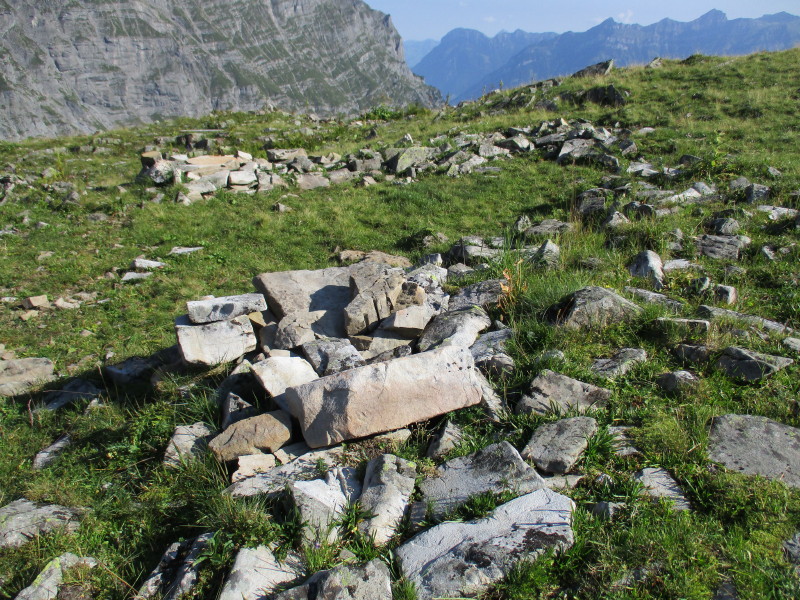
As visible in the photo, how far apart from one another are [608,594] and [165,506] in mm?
2848

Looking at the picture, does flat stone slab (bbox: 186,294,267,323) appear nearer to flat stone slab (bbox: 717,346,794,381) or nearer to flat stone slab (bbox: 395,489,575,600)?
flat stone slab (bbox: 395,489,575,600)

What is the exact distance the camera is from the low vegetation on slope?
2.85 metres

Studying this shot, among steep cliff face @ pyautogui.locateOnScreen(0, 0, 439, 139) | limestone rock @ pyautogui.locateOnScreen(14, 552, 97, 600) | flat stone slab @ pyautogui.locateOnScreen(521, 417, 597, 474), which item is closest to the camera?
limestone rock @ pyautogui.locateOnScreen(14, 552, 97, 600)

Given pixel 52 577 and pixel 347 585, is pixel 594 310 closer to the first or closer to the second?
pixel 347 585

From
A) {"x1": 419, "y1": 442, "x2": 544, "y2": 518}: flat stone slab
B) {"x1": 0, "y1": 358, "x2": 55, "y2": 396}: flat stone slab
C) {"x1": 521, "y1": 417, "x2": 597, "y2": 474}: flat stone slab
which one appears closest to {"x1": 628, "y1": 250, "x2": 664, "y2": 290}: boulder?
{"x1": 521, "y1": 417, "x2": 597, "y2": 474}: flat stone slab

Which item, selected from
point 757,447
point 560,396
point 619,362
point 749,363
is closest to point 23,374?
point 560,396

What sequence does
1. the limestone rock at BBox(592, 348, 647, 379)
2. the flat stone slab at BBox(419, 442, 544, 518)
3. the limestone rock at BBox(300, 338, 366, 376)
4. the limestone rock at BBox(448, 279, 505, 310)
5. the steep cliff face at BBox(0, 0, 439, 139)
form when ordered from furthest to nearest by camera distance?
the steep cliff face at BBox(0, 0, 439, 139), the limestone rock at BBox(448, 279, 505, 310), the limestone rock at BBox(300, 338, 366, 376), the limestone rock at BBox(592, 348, 647, 379), the flat stone slab at BBox(419, 442, 544, 518)

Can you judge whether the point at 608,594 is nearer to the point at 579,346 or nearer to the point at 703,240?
the point at 579,346

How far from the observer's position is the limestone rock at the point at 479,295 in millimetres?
5594

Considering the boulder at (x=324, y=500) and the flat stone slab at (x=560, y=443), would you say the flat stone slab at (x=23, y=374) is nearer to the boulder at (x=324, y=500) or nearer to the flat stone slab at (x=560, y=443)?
the boulder at (x=324, y=500)

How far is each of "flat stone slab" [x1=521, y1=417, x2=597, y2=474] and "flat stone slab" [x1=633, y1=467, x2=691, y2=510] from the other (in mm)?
386

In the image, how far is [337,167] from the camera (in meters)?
15.0

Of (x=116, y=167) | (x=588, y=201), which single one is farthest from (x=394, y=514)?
(x=116, y=167)

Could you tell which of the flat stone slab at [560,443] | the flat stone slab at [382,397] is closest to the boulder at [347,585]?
the flat stone slab at [382,397]
